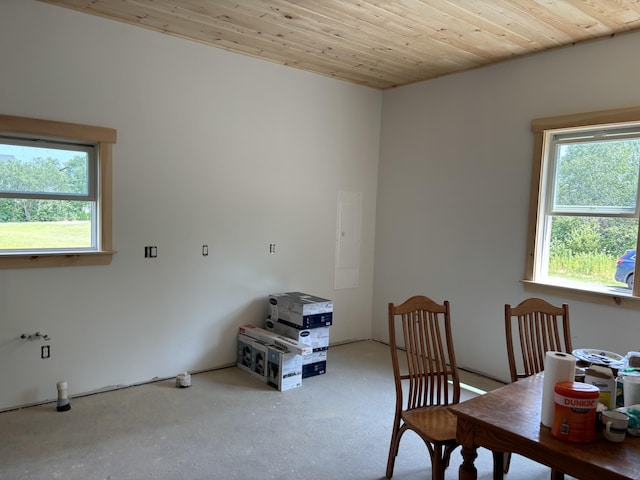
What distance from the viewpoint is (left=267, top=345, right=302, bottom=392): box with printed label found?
12.0 ft

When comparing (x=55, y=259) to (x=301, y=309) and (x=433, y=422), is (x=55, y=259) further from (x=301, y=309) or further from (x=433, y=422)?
(x=433, y=422)

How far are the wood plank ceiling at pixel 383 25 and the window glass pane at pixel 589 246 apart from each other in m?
1.38

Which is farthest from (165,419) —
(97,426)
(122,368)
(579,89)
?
(579,89)

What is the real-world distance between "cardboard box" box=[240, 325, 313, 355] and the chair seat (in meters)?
1.38

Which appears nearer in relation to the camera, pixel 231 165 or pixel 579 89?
pixel 579 89

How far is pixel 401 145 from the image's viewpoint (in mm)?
4949

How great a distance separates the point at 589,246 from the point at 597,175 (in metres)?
0.55

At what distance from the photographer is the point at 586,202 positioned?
356 centimetres

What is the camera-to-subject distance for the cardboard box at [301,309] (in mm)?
3990

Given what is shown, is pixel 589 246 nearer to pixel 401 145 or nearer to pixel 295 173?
pixel 401 145

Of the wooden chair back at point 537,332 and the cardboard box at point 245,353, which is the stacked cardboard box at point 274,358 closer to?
the cardboard box at point 245,353

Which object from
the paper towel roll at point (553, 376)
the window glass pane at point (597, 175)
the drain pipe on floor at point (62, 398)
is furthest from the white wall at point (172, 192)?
the paper towel roll at point (553, 376)

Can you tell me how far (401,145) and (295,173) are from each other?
1.24 meters

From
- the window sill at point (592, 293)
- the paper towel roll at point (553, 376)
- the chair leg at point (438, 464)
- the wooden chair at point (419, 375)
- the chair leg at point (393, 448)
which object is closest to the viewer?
the paper towel roll at point (553, 376)
